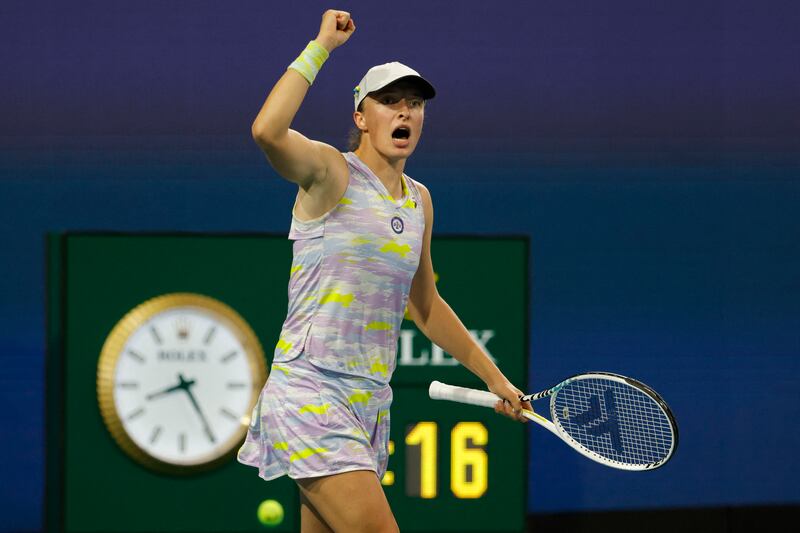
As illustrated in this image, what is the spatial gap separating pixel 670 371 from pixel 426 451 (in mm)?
1938

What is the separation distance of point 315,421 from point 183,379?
147 cm

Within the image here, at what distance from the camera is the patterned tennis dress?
3109 mm

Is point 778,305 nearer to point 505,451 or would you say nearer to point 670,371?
point 670,371

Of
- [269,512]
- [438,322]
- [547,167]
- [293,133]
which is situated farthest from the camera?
[547,167]

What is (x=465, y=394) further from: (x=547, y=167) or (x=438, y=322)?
(x=547, y=167)

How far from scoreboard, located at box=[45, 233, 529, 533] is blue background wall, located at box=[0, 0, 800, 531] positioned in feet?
3.99

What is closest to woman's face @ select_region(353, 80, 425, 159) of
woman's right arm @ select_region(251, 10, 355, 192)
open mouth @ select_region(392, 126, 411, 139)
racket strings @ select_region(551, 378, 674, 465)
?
open mouth @ select_region(392, 126, 411, 139)

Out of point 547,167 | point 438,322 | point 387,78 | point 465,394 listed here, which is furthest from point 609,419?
point 547,167

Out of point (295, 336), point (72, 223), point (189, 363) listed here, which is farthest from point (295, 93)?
point (72, 223)

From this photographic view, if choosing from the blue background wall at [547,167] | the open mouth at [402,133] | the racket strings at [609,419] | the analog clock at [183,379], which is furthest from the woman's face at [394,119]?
the blue background wall at [547,167]

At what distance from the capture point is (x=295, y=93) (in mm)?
2977

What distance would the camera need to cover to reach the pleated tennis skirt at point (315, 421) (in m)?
3.09

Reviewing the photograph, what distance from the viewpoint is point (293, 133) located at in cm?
303

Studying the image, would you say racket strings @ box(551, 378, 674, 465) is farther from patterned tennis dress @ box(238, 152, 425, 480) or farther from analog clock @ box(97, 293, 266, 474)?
analog clock @ box(97, 293, 266, 474)
